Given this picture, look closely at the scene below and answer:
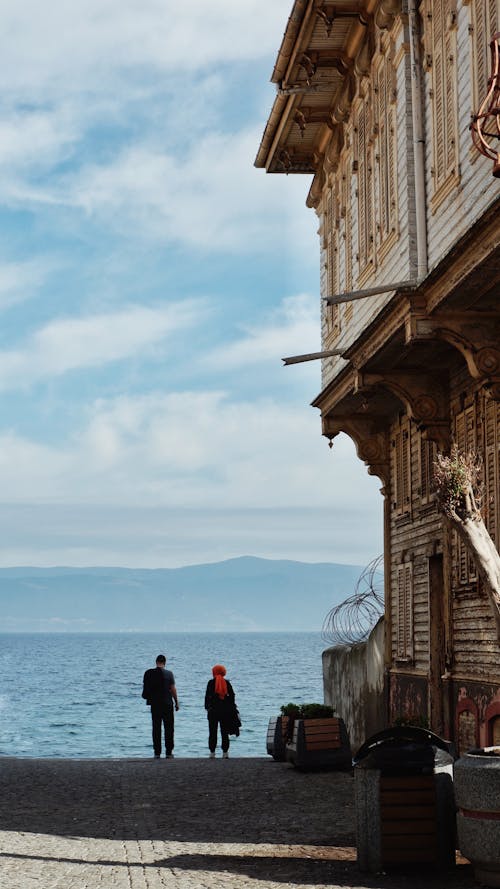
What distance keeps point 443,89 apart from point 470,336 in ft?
9.62

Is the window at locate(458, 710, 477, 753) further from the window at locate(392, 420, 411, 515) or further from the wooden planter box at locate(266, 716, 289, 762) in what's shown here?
the wooden planter box at locate(266, 716, 289, 762)

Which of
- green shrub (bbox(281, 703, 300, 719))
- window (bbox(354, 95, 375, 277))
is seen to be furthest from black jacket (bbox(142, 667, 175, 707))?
window (bbox(354, 95, 375, 277))

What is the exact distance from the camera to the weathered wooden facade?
1527 cm

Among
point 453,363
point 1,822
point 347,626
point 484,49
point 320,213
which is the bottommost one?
point 1,822

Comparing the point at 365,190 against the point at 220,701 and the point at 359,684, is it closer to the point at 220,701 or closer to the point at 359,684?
the point at 359,684

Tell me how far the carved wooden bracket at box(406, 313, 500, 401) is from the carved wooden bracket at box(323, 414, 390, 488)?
270 inches

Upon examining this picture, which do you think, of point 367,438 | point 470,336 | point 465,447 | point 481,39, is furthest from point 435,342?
point 367,438

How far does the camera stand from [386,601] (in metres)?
23.1

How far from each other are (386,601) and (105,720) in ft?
140

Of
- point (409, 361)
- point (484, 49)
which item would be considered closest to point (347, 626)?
point (409, 361)

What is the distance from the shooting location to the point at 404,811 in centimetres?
1155

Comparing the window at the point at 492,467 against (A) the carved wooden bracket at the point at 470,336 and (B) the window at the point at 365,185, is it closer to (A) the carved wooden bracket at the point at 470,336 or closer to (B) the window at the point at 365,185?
(A) the carved wooden bracket at the point at 470,336

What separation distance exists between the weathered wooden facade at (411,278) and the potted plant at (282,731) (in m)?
1.56

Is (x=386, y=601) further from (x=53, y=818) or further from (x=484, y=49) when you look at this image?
(x=484, y=49)
